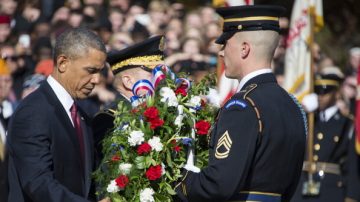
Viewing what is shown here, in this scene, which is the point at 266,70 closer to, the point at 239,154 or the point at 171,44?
the point at 239,154

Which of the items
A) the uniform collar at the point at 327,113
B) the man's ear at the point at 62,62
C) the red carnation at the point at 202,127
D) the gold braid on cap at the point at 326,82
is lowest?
the uniform collar at the point at 327,113

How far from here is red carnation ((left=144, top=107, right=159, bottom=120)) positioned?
6.68 metres

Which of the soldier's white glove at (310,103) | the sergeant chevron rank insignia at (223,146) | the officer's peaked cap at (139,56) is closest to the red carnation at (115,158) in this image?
the sergeant chevron rank insignia at (223,146)

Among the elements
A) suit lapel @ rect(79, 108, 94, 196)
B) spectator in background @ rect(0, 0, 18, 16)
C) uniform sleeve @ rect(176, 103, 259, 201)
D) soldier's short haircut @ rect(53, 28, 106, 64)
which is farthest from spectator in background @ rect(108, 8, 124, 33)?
uniform sleeve @ rect(176, 103, 259, 201)

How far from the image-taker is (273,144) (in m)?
6.43

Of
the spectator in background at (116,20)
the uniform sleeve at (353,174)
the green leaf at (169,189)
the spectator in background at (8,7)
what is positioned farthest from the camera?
the spectator in background at (116,20)

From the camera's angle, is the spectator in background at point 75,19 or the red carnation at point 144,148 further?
the spectator in background at point 75,19

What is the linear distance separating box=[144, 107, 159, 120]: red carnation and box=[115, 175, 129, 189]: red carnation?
1.30ft

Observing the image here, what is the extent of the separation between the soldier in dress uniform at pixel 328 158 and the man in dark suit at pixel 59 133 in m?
5.72

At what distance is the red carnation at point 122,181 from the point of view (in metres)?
6.69

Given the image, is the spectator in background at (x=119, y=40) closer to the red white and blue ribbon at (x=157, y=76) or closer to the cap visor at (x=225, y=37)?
the red white and blue ribbon at (x=157, y=76)

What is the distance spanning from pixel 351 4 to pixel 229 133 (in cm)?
1648

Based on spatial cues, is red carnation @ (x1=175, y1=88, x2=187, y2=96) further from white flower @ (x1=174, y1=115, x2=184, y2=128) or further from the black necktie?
the black necktie

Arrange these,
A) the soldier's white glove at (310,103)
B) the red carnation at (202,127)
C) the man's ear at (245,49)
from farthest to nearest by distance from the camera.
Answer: the soldier's white glove at (310,103) < the red carnation at (202,127) < the man's ear at (245,49)
